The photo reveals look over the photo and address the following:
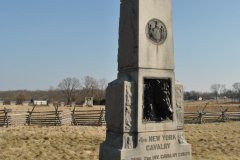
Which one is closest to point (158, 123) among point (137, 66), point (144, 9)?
point (137, 66)

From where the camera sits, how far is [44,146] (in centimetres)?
784

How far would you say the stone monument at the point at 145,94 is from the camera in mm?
3818

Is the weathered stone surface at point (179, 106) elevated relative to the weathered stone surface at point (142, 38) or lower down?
lower down

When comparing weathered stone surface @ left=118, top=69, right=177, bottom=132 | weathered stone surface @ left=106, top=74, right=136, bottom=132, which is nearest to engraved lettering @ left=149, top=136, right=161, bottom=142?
weathered stone surface @ left=118, top=69, right=177, bottom=132

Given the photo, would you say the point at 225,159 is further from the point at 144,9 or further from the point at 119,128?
the point at 144,9

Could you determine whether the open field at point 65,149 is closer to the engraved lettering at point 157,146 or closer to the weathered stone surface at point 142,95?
the engraved lettering at point 157,146

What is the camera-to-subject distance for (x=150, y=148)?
3.89 meters

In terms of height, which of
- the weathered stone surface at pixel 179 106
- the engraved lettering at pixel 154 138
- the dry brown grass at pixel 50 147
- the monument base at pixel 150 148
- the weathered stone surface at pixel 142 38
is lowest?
the dry brown grass at pixel 50 147

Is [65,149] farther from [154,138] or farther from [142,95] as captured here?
[142,95]

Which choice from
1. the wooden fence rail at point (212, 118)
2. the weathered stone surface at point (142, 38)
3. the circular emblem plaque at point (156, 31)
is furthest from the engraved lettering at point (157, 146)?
the wooden fence rail at point (212, 118)

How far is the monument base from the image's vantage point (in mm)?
3770

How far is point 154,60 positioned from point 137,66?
1.27 ft

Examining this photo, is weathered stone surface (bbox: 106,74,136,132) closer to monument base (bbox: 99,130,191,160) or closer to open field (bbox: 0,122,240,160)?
monument base (bbox: 99,130,191,160)

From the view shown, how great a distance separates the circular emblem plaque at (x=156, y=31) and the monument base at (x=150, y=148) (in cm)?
170
